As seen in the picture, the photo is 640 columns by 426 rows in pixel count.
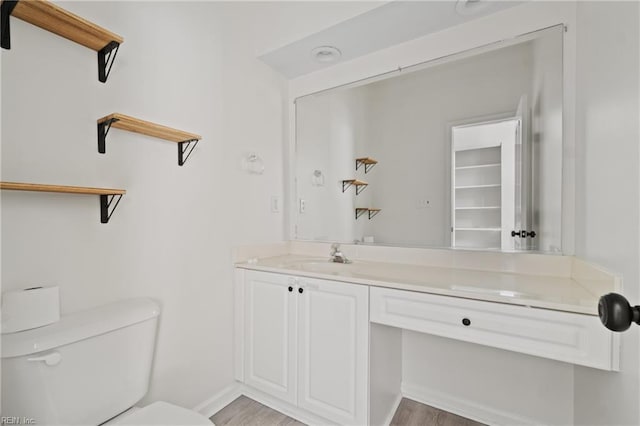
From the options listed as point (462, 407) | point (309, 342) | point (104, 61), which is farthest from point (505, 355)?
point (104, 61)

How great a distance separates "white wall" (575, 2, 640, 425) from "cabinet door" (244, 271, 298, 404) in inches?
49.8

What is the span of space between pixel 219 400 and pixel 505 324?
62.1 inches

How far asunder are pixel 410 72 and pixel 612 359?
162cm

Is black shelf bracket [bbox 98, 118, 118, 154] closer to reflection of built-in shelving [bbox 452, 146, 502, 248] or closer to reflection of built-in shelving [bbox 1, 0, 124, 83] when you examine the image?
reflection of built-in shelving [bbox 1, 0, 124, 83]

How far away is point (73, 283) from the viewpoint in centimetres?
116

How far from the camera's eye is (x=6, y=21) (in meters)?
0.99

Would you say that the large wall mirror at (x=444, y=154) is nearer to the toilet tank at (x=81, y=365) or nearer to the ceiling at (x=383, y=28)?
the ceiling at (x=383, y=28)

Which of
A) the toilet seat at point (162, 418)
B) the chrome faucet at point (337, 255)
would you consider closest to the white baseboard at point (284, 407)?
the toilet seat at point (162, 418)

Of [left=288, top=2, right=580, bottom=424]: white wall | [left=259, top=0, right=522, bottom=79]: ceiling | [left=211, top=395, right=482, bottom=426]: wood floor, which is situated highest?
[left=259, top=0, right=522, bottom=79]: ceiling

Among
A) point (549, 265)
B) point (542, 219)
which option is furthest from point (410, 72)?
point (549, 265)

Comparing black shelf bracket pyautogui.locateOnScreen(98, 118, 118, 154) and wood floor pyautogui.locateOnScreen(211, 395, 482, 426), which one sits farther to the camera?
wood floor pyautogui.locateOnScreen(211, 395, 482, 426)

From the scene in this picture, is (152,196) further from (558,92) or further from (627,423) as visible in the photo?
(558,92)

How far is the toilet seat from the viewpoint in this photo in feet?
3.38

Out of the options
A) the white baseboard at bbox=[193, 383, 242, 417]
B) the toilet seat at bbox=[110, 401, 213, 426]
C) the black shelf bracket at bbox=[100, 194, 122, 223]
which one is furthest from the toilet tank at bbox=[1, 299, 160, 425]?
the white baseboard at bbox=[193, 383, 242, 417]
